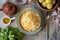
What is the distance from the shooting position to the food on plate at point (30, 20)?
49.9 inches

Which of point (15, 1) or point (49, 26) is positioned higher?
point (15, 1)

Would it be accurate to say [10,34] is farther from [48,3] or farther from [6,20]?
[48,3]

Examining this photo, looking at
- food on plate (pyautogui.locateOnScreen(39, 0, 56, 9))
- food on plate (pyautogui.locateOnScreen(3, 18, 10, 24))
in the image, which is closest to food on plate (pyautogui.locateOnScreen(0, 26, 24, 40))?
food on plate (pyautogui.locateOnScreen(3, 18, 10, 24))

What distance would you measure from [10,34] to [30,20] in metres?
0.13

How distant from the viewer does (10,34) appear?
48.8 inches

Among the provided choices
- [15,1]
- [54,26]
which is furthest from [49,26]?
[15,1]

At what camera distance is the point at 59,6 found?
1.28 meters

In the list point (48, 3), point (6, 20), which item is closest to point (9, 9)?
point (6, 20)

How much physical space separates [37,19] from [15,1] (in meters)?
0.16

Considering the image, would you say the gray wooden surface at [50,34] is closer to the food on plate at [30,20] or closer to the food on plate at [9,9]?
the food on plate at [30,20]

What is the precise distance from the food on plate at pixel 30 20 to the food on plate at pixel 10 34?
46 millimetres

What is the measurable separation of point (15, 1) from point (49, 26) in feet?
0.76

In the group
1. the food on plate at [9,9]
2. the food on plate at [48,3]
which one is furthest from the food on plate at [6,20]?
the food on plate at [48,3]

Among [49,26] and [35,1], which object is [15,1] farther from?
[49,26]
